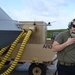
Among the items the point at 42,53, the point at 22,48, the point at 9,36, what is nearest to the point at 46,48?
the point at 42,53

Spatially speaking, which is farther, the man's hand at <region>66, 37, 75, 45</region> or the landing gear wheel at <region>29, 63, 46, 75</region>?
the landing gear wheel at <region>29, 63, 46, 75</region>

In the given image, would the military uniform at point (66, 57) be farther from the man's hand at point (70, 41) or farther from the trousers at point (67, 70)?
the man's hand at point (70, 41)

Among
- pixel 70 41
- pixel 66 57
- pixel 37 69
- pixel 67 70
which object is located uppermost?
pixel 70 41

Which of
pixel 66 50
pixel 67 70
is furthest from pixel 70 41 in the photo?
pixel 67 70

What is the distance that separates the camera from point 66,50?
366 centimetres

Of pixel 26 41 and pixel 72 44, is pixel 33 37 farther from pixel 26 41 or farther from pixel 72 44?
pixel 72 44

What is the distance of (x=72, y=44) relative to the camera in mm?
3670

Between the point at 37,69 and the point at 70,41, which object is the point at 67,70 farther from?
the point at 37,69

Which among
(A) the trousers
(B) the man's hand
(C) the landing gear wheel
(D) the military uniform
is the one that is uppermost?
(B) the man's hand

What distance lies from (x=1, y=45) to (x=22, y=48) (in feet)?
3.15

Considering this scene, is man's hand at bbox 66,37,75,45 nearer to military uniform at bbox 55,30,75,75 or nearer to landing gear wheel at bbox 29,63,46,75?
military uniform at bbox 55,30,75,75

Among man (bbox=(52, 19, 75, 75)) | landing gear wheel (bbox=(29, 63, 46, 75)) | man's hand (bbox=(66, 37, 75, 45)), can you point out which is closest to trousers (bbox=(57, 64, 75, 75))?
man (bbox=(52, 19, 75, 75))

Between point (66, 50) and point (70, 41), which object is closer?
A: point (70, 41)

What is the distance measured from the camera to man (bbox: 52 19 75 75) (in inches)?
141
